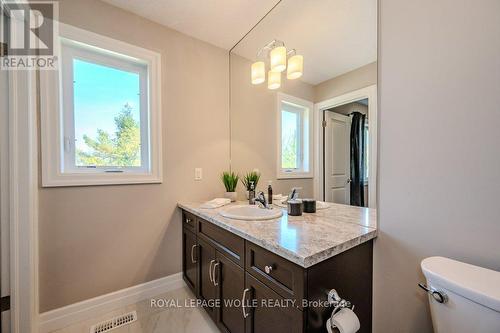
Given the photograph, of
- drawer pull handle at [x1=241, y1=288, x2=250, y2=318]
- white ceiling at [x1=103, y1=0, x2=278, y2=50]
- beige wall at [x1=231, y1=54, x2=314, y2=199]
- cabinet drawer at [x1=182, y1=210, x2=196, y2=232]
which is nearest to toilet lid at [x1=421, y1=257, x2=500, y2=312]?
drawer pull handle at [x1=241, y1=288, x2=250, y2=318]

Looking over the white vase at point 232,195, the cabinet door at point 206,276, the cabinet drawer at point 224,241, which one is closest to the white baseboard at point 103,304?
the cabinet door at point 206,276

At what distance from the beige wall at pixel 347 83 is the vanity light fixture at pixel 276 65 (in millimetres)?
246

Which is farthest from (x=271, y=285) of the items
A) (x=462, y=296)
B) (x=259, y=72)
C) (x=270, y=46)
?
(x=270, y=46)

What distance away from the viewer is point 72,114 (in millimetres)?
1513

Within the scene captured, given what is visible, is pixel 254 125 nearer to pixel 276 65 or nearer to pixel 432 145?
pixel 276 65

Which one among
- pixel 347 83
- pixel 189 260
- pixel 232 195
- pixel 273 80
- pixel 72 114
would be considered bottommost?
pixel 189 260

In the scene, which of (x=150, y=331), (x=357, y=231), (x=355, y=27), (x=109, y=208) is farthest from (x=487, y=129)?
(x=109, y=208)

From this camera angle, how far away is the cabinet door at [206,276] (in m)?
1.38

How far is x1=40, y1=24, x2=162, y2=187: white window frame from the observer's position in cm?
139

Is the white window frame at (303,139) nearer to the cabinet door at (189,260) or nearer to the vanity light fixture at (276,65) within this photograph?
the vanity light fixture at (276,65)

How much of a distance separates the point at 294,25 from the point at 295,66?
13.6 inches

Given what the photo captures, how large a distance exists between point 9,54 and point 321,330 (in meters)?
2.19

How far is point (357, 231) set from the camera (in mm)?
1026

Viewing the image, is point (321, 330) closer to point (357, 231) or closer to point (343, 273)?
point (343, 273)
